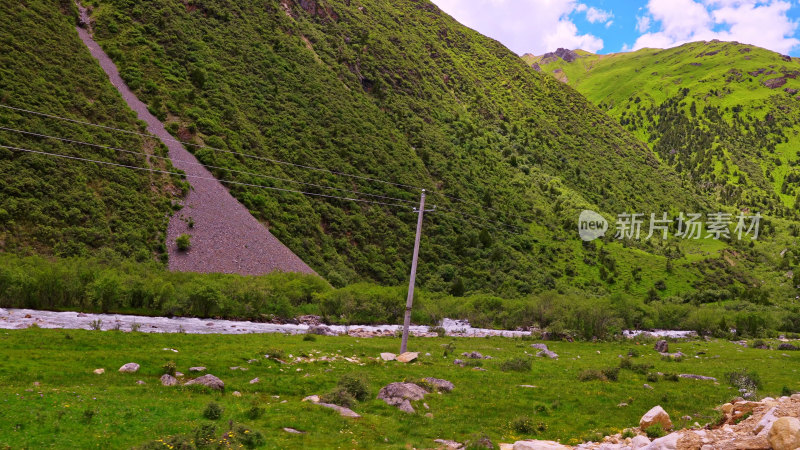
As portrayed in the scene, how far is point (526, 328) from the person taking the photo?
224ft

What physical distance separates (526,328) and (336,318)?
85.6 ft

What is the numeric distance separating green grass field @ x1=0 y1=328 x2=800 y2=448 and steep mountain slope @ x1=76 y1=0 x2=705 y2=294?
4369cm

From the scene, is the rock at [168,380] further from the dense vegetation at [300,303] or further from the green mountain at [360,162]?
the green mountain at [360,162]

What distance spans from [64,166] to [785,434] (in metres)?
65.7

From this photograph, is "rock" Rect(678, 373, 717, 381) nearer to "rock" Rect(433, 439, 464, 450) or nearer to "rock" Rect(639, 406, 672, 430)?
"rock" Rect(639, 406, 672, 430)

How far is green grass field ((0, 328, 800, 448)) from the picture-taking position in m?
14.4

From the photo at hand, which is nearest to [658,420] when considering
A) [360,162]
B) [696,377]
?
[696,377]

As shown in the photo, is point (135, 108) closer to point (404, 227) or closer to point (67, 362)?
point (404, 227)

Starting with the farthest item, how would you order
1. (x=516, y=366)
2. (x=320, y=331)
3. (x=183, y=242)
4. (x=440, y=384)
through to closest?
(x=183, y=242) → (x=320, y=331) → (x=516, y=366) → (x=440, y=384)

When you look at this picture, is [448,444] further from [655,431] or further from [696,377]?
[696,377]

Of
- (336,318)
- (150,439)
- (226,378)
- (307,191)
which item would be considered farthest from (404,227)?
(150,439)

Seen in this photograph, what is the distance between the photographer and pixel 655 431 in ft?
50.7

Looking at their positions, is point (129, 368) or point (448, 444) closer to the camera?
point (448, 444)

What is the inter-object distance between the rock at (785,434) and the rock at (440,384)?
47.8ft
